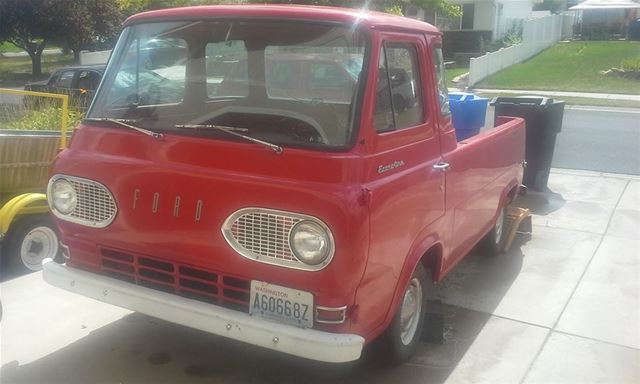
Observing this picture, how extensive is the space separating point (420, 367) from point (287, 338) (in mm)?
1255

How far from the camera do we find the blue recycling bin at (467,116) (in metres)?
5.73

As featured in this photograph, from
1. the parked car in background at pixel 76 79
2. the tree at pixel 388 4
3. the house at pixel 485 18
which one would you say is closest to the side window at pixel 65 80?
the parked car in background at pixel 76 79

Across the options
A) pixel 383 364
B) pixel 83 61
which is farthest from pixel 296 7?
pixel 83 61

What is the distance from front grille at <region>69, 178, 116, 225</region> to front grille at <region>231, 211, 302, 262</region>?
80 cm

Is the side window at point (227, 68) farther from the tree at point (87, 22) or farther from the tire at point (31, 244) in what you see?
the tree at point (87, 22)

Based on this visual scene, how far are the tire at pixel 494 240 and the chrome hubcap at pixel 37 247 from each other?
12.3 feet

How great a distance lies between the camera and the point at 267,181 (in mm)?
3059

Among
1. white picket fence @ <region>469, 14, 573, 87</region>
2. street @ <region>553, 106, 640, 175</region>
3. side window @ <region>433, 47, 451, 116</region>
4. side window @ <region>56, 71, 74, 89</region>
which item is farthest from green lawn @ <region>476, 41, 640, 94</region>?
side window @ <region>433, 47, 451, 116</region>

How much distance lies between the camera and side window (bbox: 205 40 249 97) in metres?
3.72

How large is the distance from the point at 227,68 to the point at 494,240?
3.14 m

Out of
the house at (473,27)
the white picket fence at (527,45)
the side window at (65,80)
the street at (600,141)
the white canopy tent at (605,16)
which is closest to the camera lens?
the street at (600,141)

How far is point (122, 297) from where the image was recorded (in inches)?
132

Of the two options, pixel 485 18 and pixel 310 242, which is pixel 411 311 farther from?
pixel 485 18

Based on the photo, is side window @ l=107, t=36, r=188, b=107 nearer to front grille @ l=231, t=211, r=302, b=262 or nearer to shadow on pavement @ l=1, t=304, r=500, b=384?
front grille @ l=231, t=211, r=302, b=262
